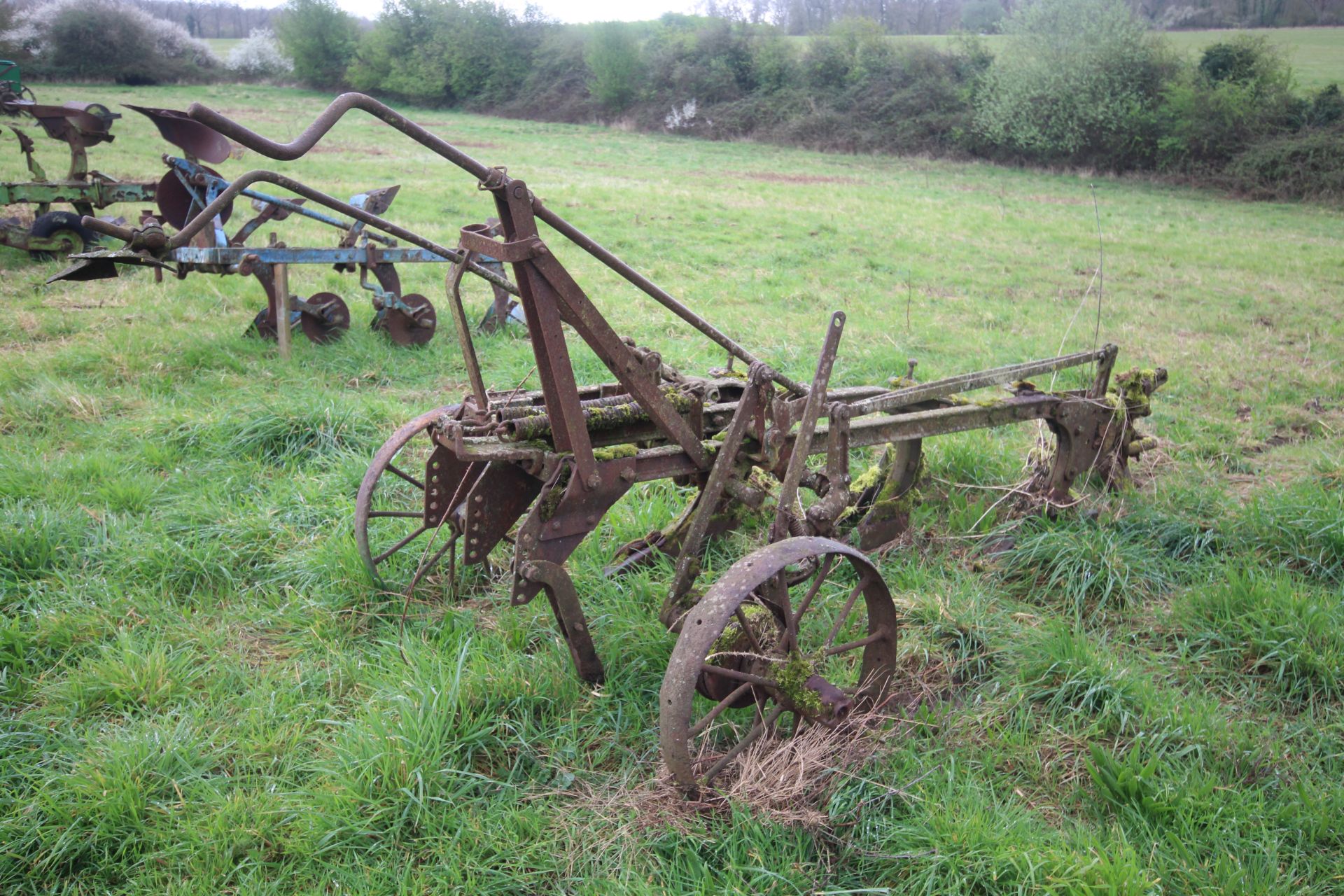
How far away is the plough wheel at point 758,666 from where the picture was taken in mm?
2684

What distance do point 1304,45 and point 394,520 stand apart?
34.8m

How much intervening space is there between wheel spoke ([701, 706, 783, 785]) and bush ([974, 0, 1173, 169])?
88.5 feet

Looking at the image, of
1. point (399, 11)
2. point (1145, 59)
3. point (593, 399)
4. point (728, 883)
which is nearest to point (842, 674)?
point (728, 883)

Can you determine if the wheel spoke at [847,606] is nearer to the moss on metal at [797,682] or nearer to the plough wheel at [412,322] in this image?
the moss on metal at [797,682]

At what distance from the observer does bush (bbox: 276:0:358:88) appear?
138 ft

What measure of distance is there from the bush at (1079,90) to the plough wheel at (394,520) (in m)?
26.2

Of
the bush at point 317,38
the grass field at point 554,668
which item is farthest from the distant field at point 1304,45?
the bush at point 317,38

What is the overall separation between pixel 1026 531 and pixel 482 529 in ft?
9.35

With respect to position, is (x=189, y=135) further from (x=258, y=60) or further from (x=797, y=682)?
(x=258, y=60)

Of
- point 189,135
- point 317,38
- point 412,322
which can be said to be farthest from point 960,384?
point 317,38

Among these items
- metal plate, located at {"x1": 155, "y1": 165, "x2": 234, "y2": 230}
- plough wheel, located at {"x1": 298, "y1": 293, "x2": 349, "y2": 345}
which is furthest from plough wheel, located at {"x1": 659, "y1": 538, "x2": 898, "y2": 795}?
metal plate, located at {"x1": 155, "y1": 165, "x2": 234, "y2": 230}

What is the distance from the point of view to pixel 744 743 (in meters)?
2.90

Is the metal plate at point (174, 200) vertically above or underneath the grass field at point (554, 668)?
above

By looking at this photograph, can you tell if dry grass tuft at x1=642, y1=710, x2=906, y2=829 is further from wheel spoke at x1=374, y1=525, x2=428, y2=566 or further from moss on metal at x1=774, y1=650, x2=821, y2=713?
wheel spoke at x1=374, y1=525, x2=428, y2=566
